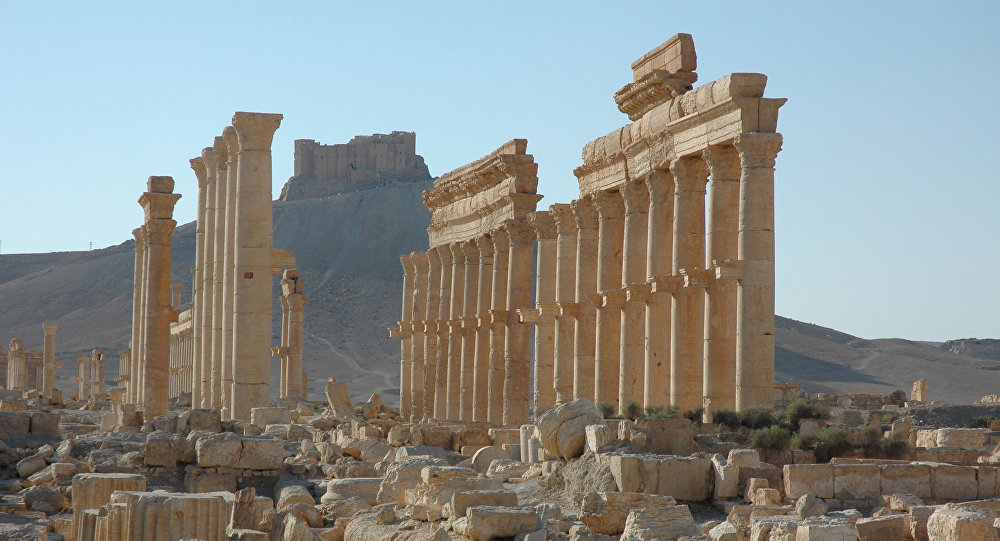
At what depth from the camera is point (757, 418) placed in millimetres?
23359

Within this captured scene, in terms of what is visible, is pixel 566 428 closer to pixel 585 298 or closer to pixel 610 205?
pixel 610 205

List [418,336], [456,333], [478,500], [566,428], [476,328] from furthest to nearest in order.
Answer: [418,336] < [456,333] < [476,328] < [566,428] < [478,500]

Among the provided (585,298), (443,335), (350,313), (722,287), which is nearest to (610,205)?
(585,298)

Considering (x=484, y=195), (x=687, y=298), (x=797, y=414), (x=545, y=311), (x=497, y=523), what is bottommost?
(x=497, y=523)

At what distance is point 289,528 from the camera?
1634 centimetres

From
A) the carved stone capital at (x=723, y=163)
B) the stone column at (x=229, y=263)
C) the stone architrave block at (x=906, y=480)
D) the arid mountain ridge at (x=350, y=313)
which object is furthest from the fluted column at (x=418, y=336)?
the arid mountain ridge at (x=350, y=313)

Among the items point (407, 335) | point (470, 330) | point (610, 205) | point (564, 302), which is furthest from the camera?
point (407, 335)

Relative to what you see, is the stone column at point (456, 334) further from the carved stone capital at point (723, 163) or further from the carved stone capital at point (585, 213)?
the carved stone capital at point (723, 163)

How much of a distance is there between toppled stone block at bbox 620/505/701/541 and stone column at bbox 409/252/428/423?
34.3 m

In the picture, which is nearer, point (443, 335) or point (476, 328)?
point (476, 328)

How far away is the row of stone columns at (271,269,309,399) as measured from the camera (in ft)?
189

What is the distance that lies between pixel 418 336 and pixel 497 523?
35.3 meters

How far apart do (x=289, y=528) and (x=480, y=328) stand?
26.8 metres

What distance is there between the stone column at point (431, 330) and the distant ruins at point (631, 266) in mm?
75
